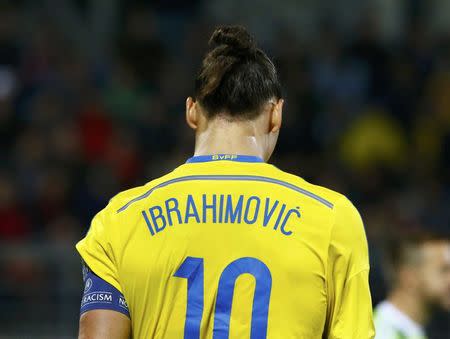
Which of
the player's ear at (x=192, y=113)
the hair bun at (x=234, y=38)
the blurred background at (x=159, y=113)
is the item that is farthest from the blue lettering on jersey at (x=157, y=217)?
the blurred background at (x=159, y=113)

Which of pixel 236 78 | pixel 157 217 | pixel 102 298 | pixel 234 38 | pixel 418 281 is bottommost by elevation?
pixel 102 298

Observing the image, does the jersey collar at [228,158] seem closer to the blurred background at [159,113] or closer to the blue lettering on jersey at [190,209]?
the blue lettering on jersey at [190,209]

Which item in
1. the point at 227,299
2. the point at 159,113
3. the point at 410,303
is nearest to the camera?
the point at 227,299

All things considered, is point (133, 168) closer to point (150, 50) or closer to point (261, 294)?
point (150, 50)

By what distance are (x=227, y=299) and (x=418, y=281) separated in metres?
2.89

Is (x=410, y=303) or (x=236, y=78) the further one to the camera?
(x=410, y=303)

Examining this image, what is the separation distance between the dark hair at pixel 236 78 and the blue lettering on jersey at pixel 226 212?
0.23m

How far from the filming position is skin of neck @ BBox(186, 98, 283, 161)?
3020 millimetres

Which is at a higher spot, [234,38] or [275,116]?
[234,38]

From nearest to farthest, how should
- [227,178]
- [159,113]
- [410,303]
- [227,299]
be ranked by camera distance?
[227,299] → [227,178] → [410,303] → [159,113]

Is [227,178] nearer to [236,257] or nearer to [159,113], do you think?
[236,257]

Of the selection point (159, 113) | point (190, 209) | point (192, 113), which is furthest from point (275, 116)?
point (159, 113)

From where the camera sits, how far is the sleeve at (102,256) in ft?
9.78

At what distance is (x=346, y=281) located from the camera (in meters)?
2.94
